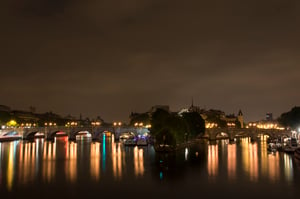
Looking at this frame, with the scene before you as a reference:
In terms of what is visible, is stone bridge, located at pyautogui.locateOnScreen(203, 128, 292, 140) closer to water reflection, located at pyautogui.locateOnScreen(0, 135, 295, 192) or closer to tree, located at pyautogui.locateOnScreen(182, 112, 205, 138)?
tree, located at pyautogui.locateOnScreen(182, 112, 205, 138)

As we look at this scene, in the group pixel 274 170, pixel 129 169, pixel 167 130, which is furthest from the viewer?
pixel 167 130

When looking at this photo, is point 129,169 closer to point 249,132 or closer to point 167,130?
point 167,130

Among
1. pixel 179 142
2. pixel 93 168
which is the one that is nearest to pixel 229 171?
pixel 93 168

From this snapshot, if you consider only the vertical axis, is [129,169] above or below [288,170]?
above

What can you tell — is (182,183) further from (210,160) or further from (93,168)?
(210,160)

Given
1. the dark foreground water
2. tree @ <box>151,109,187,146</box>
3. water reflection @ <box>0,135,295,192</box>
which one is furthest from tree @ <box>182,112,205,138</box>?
the dark foreground water

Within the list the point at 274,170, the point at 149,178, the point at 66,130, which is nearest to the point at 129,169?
the point at 149,178

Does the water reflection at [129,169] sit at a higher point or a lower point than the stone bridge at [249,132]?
lower

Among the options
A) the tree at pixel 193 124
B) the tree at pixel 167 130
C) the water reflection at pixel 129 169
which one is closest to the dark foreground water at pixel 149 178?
the water reflection at pixel 129 169

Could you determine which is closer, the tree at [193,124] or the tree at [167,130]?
the tree at [167,130]

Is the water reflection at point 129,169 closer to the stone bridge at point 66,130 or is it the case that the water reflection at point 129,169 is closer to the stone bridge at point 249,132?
the stone bridge at point 249,132

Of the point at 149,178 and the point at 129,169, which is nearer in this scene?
the point at 149,178

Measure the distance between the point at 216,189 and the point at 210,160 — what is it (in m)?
16.0

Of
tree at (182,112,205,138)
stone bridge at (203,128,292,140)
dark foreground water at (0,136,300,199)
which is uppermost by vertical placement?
tree at (182,112,205,138)
